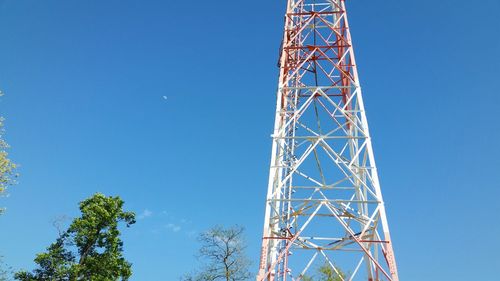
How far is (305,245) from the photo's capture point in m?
10.2

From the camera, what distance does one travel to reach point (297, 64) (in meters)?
12.9

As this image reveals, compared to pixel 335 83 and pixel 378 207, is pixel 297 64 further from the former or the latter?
pixel 378 207

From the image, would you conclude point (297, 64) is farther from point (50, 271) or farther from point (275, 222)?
point (50, 271)

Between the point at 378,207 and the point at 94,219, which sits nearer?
the point at 378,207

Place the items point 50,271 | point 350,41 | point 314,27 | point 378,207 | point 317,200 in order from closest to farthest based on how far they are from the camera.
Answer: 1. point 378,207
2. point 317,200
3. point 350,41
4. point 314,27
5. point 50,271

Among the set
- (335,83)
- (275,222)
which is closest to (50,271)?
(275,222)

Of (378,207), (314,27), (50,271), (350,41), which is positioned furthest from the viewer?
(50,271)

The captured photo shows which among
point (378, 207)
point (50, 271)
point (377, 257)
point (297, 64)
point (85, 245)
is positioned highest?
point (297, 64)

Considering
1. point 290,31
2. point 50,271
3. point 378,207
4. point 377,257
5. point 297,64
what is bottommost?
point 377,257

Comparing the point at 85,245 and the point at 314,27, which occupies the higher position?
the point at 314,27

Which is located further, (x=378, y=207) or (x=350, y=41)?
(x=350, y=41)

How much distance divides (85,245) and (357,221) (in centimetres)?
1701

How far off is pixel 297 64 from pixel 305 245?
5.64m

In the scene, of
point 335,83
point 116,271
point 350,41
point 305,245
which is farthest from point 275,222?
point 116,271
